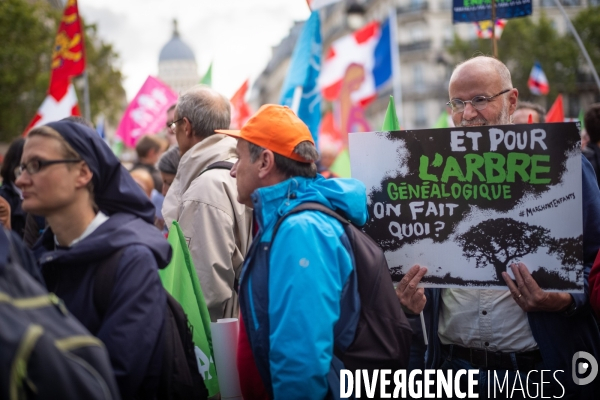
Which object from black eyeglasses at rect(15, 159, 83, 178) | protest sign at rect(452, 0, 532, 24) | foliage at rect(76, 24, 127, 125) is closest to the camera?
black eyeglasses at rect(15, 159, 83, 178)

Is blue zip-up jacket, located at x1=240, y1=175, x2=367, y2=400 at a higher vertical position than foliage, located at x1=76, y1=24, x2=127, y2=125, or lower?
lower

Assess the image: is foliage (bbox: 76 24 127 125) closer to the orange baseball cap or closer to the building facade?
the orange baseball cap

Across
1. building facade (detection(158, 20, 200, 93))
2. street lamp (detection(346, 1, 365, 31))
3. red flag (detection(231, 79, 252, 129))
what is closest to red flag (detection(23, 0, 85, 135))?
A: red flag (detection(231, 79, 252, 129))

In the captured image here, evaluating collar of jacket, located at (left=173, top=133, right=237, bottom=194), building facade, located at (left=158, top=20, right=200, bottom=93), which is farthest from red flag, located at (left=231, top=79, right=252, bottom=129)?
building facade, located at (left=158, top=20, right=200, bottom=93)

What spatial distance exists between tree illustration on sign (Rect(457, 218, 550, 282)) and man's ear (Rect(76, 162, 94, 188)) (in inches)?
59.8

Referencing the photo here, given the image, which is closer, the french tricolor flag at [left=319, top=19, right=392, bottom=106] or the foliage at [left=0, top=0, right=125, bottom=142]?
the french tricolor flag at [left=319, top=19, right=392, bottom=106]

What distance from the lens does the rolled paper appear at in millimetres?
2977

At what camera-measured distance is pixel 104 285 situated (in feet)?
7.61

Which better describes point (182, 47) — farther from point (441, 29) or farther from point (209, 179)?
point (209, 179)

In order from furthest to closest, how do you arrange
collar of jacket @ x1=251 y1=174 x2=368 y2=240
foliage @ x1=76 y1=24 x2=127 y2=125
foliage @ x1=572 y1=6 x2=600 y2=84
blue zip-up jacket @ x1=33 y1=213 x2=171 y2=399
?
foliage @ x1=572 y1=6 x2=600 y2=84, foliage @ x1=76 y1=24 x2=127 y2=125, collar of jacket @ x1=251 y1=174 x2=368 y2=240, blue zip-up jacket @ x1=33 y1=213 x2=171 y2=399

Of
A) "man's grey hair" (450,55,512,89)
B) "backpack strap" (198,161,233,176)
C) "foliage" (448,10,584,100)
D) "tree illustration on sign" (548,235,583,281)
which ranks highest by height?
"foliage" (448,10,584,100)

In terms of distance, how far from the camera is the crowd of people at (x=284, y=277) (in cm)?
232

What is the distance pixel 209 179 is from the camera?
3760 millimetres

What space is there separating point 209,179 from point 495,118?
5.08 feet
